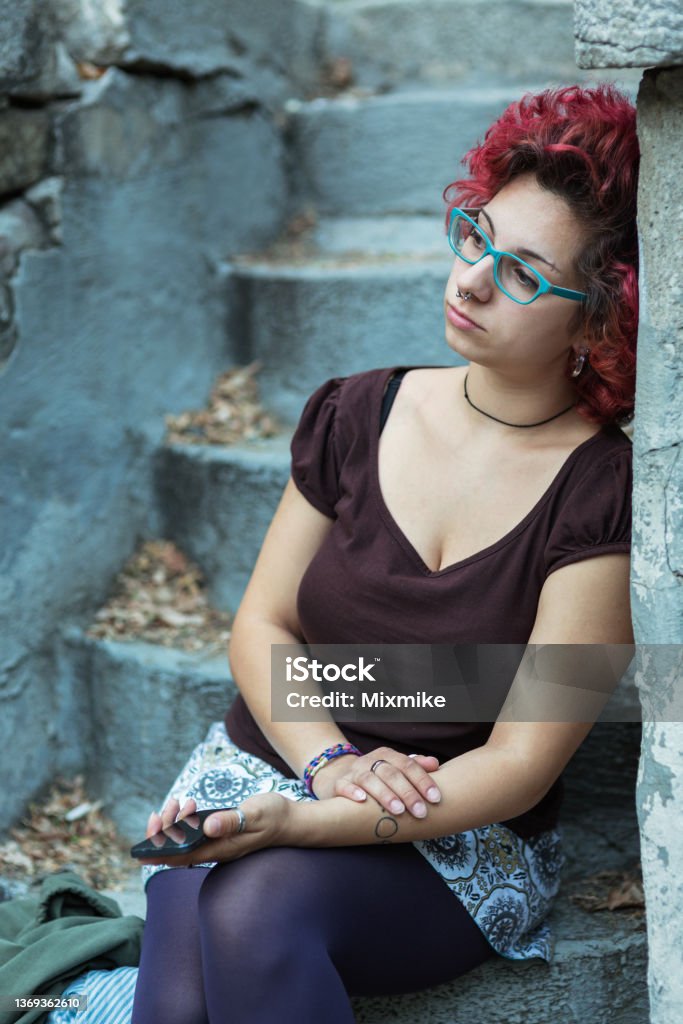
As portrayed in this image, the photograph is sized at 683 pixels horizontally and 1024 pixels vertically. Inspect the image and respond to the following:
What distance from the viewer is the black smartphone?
5.72 feet

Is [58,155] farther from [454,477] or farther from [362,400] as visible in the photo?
[454,477]

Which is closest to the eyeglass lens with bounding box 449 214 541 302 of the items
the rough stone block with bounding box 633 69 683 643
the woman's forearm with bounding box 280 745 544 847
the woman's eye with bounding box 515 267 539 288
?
the woman's eye with bounding box 515 267 539 288

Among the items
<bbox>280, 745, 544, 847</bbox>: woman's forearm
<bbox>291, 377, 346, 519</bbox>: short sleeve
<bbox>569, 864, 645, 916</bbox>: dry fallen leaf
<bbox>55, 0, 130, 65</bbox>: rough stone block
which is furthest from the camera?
<bbox>55, 0, 130, 65</bbox>: rough stone block

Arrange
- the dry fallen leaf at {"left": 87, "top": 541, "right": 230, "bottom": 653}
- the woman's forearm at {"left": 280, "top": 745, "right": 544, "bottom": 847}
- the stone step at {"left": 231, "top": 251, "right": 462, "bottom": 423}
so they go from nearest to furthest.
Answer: the woman's forearm at {"left": 280, "top": 745, "right": 544, "bottom": 847} < the dry fallen leaf at {"left": 87, "top": 541, "right": 230, "bottom": 653} < the stone step at {"left": 231, "top": 251, "right": 462, "bottom": 423}

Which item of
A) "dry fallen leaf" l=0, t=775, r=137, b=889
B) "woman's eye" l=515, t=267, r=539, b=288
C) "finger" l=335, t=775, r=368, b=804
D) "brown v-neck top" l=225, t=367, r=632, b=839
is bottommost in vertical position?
"dry fallen leaf" l=0, t=775, r=137, b=889

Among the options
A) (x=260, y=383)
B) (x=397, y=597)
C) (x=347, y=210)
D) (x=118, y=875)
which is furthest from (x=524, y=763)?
(x=347, y=210)

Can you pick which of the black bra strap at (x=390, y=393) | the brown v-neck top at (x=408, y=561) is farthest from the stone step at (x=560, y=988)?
the black bra strap at (x=390, y=393)

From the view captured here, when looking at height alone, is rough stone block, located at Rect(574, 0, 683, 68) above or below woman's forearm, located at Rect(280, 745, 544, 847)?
above

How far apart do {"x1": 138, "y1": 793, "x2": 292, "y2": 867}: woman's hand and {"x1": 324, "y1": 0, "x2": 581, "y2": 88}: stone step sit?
2.80 metres

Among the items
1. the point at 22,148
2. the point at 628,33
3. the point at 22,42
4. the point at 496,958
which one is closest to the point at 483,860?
the point at 496,958

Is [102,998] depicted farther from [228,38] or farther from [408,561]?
[228,38]

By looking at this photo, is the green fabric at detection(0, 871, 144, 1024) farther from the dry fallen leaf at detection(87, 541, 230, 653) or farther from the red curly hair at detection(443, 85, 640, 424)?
the red curly hair at detection(443, 85, 640, 424)

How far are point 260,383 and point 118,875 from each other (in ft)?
4.69

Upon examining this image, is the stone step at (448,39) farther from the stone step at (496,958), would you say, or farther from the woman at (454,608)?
the stone step at (496,958)
